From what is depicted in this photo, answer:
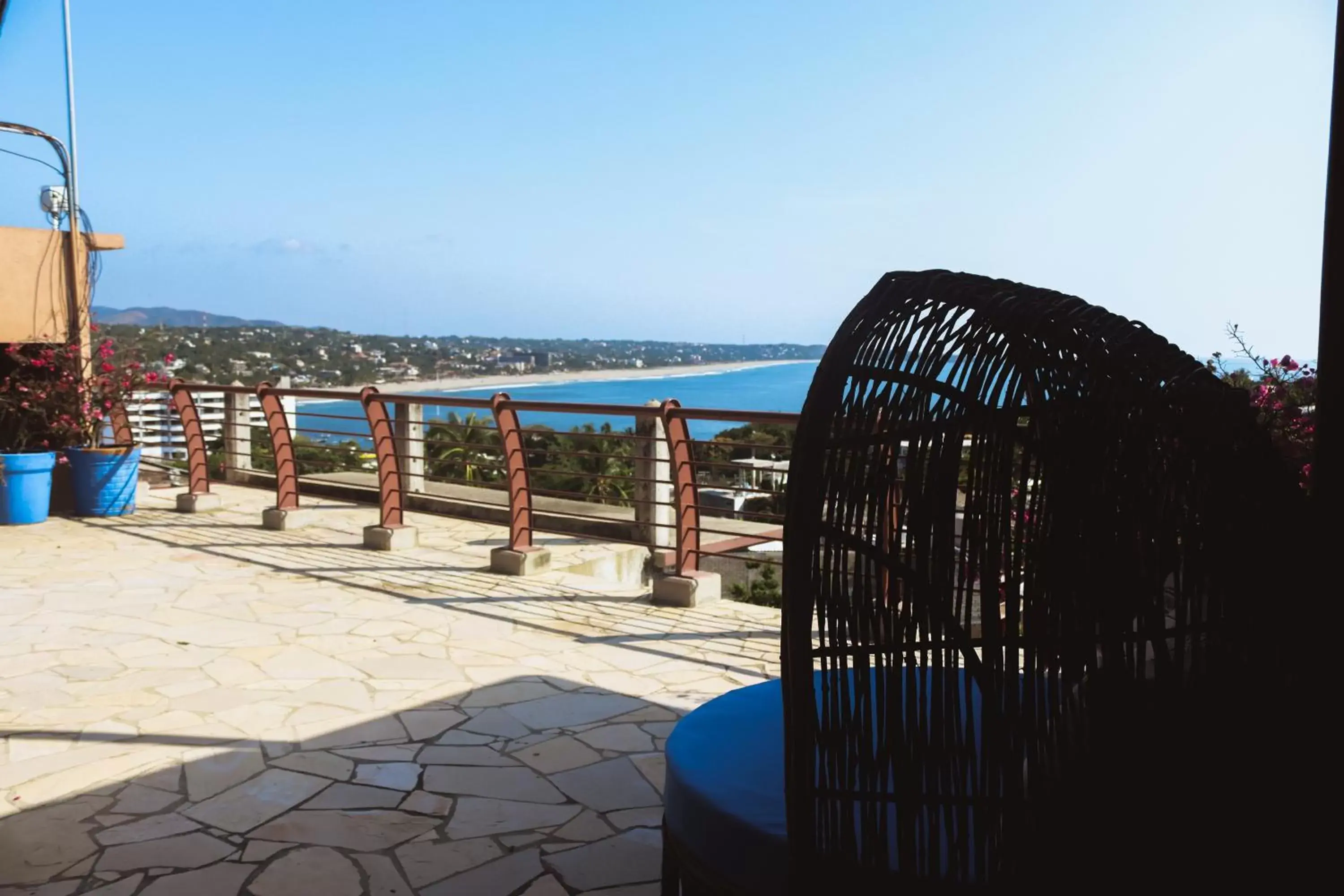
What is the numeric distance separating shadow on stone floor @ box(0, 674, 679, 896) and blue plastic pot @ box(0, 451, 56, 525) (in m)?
5.26

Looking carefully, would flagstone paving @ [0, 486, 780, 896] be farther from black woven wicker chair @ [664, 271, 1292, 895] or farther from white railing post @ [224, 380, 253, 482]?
white railing post @ [224, 380, 253, 482]

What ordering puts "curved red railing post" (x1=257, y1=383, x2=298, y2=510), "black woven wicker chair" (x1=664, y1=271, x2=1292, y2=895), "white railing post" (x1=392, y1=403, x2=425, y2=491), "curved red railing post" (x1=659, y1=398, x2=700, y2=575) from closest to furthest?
"black woven wicker chair" (x1=664, y1=271, x2=1292, y2=895) → "curved red railing post" (x1=659, y1=398, x2=700, y2=575) → "curved red railing post" (x1=257, y1=383, x2=298, y2=510) → "white railing post" (x1=392, y1=403, x2=425, y2=491)

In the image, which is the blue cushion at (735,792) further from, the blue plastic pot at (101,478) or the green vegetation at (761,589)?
the blue plastic pot at (101,478)

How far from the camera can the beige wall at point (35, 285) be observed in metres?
8.55

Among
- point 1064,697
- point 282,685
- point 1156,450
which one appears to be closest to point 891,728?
point 1064,697

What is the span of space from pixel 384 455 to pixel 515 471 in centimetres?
140

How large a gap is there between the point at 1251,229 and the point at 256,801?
30.7 feet

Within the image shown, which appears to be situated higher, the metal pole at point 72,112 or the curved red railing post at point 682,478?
the metal pole at point 72,112

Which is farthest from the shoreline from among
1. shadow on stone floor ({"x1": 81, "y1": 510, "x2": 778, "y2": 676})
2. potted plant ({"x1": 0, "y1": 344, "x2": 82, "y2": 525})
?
shadow on stone floor ({"x1": 81, "y1": 510, "x2": 778, "y2": 676})

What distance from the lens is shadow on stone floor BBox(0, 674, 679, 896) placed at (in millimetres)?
2715

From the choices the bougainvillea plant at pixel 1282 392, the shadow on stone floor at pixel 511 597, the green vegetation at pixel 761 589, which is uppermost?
the bougainvillea plant at pixel 1282 392

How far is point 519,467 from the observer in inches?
251

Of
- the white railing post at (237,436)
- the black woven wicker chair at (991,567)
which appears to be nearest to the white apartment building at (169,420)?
the white railing post at (237,436)

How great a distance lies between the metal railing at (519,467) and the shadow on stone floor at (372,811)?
1.34 metres
